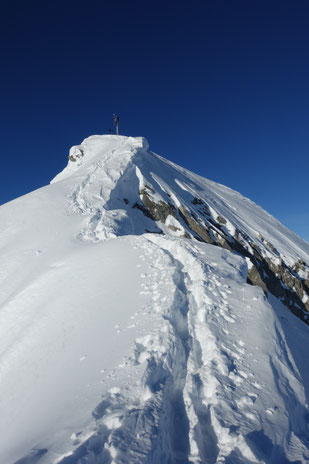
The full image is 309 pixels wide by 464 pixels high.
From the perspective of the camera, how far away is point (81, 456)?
3471mm

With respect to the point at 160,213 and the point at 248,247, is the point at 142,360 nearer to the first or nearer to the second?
the point at 160,213

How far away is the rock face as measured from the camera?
67.1 ft

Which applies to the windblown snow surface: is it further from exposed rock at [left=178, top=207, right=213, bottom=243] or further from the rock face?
exposed rock at [left=178, top=207, right=213, bottom=243]

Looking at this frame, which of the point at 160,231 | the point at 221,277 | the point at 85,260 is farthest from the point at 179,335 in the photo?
the point at 160,231

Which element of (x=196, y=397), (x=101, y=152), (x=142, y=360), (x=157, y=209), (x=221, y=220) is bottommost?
(x=196, y=397)

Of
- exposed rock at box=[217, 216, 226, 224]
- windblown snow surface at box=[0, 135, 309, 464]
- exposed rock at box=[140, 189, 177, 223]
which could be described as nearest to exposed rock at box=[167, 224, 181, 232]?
exposed rock at box=[140, 189, 177, 223]

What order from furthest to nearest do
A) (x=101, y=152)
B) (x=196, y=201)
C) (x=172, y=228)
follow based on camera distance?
1. (x=101, y=152)
2. (x=196, y=201)
3. (x=172, y=228)

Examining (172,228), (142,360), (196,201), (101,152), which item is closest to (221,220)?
(196,201)

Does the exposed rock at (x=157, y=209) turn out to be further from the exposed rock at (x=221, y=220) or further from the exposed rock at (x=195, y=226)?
the exposed rock at (x=221, y=220)

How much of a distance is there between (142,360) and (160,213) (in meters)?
15.5

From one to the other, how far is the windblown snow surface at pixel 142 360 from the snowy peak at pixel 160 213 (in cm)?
433

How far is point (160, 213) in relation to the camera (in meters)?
20.2

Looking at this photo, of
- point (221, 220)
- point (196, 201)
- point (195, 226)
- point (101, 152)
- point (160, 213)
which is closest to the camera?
point (160, 213)

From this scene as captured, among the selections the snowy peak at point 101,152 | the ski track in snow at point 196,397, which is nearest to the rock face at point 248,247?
the snowy peak at point 101,152
